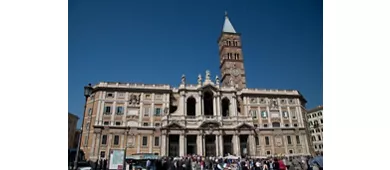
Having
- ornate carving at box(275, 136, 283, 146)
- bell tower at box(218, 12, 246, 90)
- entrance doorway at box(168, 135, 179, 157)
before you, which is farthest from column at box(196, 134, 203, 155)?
bell tower at box(218, 12, 246, 90)

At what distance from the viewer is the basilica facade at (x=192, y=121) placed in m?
15.6

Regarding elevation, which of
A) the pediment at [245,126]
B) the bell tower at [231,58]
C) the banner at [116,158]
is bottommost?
the banner at [116,158]

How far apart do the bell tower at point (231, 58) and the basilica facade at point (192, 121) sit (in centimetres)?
389

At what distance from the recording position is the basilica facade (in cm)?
1562

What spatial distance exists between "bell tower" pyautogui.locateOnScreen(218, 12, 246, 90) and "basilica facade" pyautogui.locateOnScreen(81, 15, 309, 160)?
3888 millimetres

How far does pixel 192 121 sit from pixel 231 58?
421 inches

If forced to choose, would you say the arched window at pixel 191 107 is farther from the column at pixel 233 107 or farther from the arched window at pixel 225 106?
the column at pixel 233 107

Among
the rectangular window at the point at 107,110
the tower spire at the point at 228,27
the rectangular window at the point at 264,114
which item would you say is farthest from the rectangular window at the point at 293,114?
the rectangular window at the point at 107,110

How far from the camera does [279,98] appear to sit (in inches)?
764

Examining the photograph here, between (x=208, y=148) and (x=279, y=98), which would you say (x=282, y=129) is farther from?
(x=208, y=148)

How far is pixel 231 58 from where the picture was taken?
80.5 ft

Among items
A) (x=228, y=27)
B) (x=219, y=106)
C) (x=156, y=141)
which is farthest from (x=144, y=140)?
(x=228, y=27)
